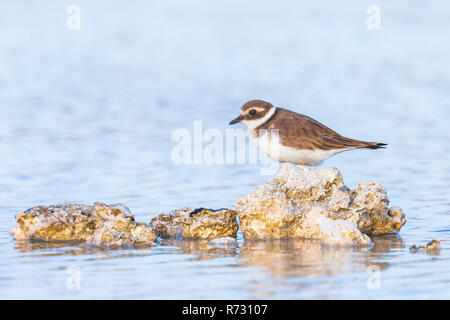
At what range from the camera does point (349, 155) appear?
681 inches

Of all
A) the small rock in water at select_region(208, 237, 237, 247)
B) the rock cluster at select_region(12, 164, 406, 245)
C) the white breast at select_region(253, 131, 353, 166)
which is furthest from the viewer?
the white breast at select_region(253, 131, 353, 166)

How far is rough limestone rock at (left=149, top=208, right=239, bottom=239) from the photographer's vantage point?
1056 centimetres

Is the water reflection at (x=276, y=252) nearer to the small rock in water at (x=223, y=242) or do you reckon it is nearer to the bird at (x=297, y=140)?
the small rock in water at (x=223, y=242)

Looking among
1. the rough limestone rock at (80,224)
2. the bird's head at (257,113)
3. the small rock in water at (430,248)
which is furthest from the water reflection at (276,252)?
the bird's head at (257,113)

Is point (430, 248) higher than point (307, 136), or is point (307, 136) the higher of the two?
point (307, 136)

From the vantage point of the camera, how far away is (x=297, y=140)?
11.8 meters

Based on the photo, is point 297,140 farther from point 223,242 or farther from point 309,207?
point 223,242

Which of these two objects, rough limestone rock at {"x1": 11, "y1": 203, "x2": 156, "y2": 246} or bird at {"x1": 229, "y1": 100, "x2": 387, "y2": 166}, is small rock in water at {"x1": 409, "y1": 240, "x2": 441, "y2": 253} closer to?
bird at {"x1": 229, "y1": 100, "x2": 387, "y2": 166}

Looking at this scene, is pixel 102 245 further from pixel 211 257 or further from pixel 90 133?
pixel 90 133

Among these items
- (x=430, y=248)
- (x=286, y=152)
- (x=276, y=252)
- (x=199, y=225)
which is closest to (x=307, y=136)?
(x=286, y=152)

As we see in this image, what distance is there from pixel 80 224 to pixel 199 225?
1460mm

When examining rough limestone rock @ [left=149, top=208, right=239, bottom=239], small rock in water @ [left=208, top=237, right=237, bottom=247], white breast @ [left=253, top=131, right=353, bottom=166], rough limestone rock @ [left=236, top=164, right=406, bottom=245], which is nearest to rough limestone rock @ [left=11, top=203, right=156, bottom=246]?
rough limestone rock @ [left=149, top=208, right=239, bottom=239]

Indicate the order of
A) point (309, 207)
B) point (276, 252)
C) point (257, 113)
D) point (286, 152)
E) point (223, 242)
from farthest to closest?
point (257, 113) → point (286, 152) → point (309, 207) → point (223, 242) → point (276, 252)
